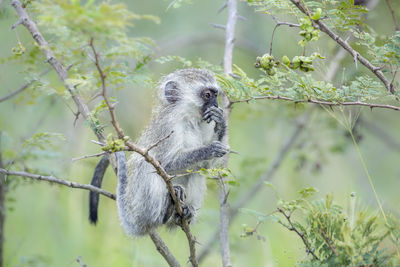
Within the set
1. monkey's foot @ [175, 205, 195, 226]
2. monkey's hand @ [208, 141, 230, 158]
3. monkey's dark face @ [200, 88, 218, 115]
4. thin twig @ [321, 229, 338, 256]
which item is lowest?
thin twig @ [321, 229, 338, 256]

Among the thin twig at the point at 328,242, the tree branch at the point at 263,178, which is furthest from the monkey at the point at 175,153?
the thin twig at the point at 328,242

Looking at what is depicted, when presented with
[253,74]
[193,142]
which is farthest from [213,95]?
[253,74]

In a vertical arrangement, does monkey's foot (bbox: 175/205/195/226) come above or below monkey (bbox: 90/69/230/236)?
below

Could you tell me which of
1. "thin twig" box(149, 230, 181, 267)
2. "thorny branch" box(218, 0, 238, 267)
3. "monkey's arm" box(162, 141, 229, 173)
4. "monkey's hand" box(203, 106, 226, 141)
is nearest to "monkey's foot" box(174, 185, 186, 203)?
"monkey's arm" box(162, 141, 229, 173)

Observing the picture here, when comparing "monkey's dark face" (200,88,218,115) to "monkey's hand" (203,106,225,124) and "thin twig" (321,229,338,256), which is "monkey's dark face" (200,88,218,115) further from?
"thin twig" (321,229,338,256)

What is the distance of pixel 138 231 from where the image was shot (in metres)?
4.24

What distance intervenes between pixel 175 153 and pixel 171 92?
65 cm

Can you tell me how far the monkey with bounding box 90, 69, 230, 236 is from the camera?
13.4 feet

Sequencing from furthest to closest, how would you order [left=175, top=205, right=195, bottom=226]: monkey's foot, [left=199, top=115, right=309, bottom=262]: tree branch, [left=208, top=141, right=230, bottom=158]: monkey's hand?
[left=199, top=115, right=309, bottom=262]: tree branch
[left=175, top=205, right=195, bottom=226]: monkey's foot
[left=208, top=141, right=230, bottom=158]: monkey's hand

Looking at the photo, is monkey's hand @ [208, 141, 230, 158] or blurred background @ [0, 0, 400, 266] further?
blurred background @ [0, 0, 400, 266]

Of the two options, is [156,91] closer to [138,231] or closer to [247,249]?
[138,231]

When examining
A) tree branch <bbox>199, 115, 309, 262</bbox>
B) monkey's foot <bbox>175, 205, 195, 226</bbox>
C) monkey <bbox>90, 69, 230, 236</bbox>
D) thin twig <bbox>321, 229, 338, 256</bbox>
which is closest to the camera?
thin twig <bbox>321, 229, 338, 256</bbox>

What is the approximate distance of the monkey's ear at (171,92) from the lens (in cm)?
449

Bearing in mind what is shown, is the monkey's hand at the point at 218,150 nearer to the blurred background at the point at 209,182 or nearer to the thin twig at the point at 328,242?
the blurred background at the point at 209,182
